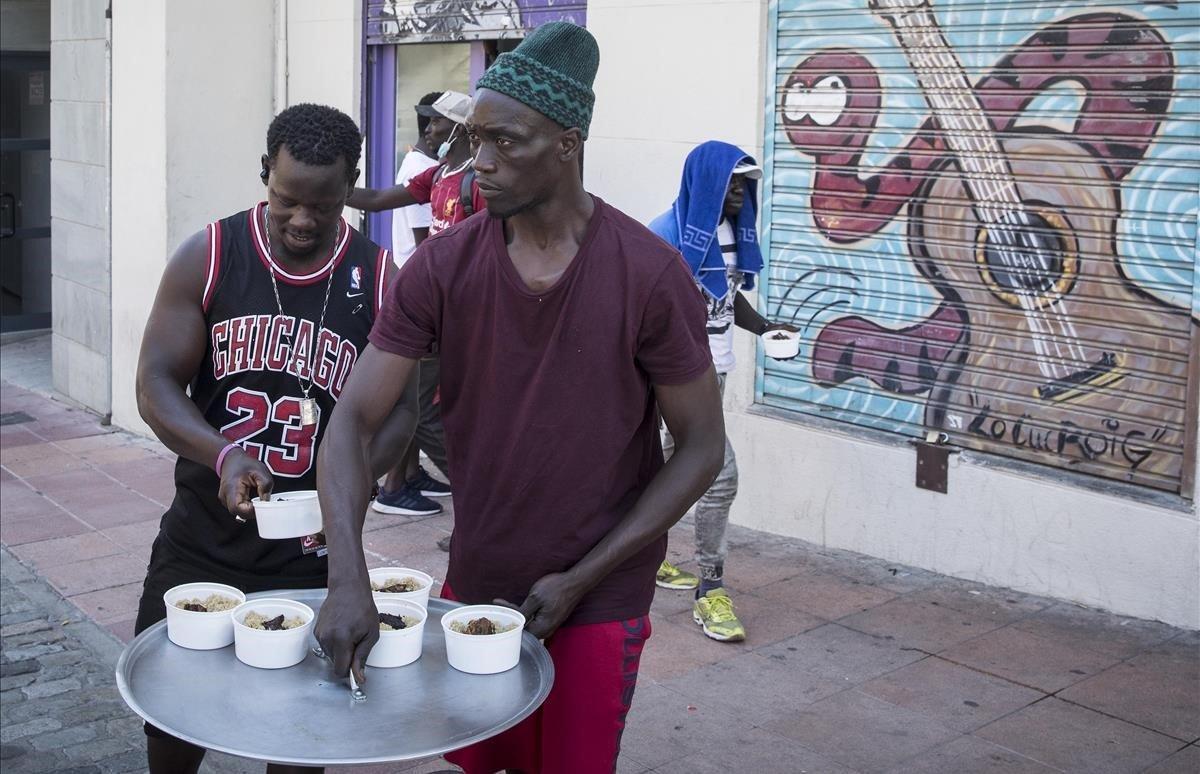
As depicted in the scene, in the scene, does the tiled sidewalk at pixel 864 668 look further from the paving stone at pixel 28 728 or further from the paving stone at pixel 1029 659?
A: the paving stone at pixel 28 728

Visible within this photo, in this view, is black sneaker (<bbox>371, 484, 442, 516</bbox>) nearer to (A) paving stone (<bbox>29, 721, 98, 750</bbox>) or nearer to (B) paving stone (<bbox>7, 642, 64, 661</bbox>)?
(B) paving stone (<bbox>7, 642, 64, 661</bbox>)

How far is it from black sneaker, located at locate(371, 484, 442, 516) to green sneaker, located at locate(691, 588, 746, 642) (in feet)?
7.33

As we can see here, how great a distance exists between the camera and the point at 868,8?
20.8ft

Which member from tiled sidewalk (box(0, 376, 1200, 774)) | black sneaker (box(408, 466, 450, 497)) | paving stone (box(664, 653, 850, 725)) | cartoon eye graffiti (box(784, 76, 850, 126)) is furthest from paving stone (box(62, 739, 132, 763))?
cartoon eye graffiti (box(784, 76, 850, 126))

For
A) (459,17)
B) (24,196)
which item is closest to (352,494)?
(459,17)

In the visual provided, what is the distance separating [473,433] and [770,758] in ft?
7.01

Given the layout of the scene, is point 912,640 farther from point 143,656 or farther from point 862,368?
point 143,656

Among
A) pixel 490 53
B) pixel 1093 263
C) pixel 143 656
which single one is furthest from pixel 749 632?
pixel 490 53

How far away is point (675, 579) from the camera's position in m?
6.18

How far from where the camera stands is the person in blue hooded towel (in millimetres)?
5367

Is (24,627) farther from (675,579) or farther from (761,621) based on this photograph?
(761,621)

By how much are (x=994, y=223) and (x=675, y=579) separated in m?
2.09

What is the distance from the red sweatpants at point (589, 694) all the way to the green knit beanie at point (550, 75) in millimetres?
1030

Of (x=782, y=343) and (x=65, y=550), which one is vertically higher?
(x=782, y=343)
